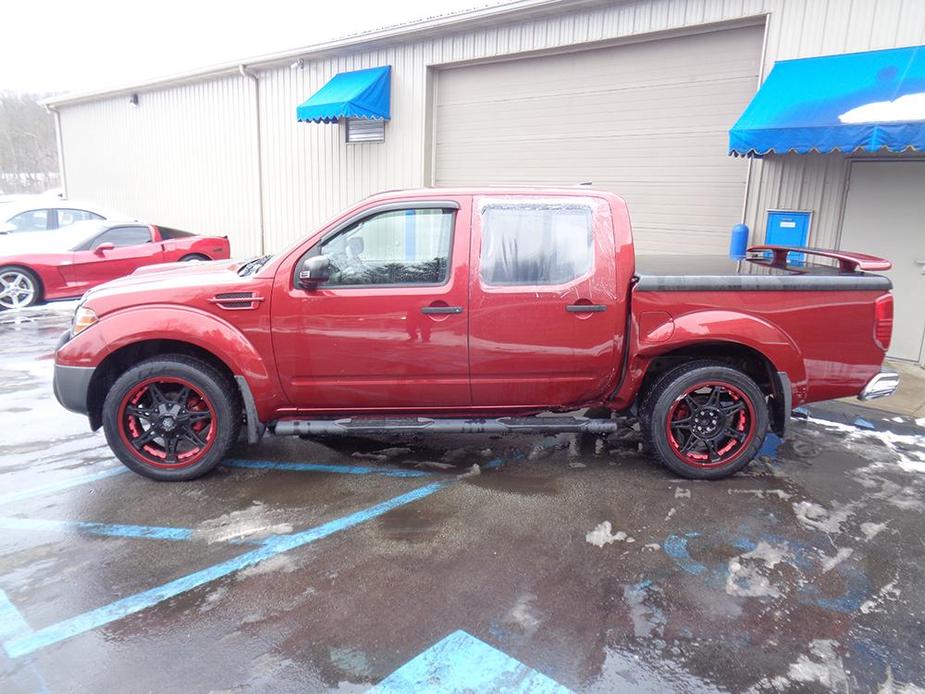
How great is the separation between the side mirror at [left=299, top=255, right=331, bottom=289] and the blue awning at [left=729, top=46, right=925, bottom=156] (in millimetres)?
5480

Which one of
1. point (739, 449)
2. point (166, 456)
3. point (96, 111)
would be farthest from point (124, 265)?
point (96, 111)

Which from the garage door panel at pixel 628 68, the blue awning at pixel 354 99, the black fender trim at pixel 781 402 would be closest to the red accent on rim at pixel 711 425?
the black fender trim at pixel 781 402

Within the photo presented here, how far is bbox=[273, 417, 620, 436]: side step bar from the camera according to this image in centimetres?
428

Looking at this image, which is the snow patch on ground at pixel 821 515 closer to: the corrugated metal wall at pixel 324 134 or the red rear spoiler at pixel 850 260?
the red rear spoiler at pixel 850 260

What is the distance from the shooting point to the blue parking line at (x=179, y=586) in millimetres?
2781

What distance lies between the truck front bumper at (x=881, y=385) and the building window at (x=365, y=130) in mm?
10389

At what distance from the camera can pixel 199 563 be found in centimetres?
338

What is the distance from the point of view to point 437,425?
4312 millimetres

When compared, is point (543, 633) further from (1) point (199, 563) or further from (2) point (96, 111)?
(2) point (96, 111)

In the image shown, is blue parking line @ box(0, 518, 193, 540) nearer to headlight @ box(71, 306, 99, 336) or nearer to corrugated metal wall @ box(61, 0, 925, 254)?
headlight @ box(71, 306, 99, 336)

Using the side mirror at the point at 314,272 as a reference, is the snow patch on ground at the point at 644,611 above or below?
below

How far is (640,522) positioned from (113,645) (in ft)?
9.21

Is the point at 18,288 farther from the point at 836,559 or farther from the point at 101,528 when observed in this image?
the point at 836,559

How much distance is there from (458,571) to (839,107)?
6.40m
